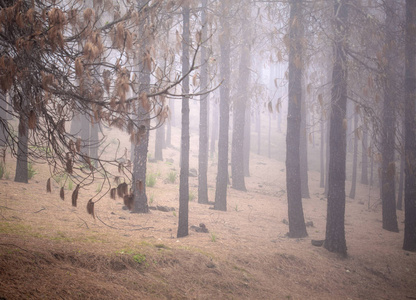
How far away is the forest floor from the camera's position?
395 cm

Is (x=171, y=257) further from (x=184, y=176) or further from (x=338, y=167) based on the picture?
(x=338, y=167)

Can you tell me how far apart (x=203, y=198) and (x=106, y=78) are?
8.68m

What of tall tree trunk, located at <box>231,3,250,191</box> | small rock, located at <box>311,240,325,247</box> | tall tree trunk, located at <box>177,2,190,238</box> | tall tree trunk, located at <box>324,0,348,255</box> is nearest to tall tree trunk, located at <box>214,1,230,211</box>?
tall tree trunk, located at <box>177,2,190,238</box>

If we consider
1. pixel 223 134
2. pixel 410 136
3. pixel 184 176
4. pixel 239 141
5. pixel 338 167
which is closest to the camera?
pixel 184 176

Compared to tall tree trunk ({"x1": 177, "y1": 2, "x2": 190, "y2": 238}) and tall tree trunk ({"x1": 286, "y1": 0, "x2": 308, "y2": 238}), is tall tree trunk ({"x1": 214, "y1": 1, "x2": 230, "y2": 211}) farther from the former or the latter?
tall tree trunk ({"x1": 177, "y1": 2, "x2": 190, "y2": 238})

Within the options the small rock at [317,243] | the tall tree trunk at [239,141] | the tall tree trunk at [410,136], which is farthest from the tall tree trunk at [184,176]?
the tall tree trunk at [239,141]

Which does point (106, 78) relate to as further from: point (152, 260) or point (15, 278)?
point (152, 260)

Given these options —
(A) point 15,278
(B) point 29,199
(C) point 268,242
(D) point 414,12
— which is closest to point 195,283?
(A) point 15,278

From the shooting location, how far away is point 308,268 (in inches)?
259

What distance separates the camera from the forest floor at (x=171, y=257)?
3.95 m

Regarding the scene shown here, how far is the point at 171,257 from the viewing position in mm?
5504

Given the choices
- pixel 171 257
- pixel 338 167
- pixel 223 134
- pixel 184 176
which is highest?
pixel 223 134

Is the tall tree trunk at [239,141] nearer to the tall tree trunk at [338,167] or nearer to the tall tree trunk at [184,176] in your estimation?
the tall tree trunk at [338,167]

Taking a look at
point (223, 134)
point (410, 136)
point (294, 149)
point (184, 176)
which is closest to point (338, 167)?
point (294, 149)
